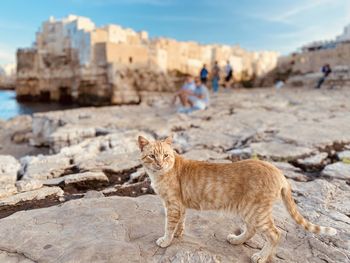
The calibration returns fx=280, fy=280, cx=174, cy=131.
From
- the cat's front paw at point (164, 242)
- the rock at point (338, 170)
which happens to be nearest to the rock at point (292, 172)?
the rock at point (338, 170)

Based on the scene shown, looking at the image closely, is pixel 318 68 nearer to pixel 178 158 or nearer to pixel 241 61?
pixel 241 61

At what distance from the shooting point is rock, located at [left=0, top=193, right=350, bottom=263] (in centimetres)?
199

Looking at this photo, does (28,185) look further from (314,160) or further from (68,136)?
(314,160)

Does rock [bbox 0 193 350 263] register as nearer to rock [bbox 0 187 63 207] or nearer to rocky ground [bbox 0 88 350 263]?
rocky ground [bbox 0 88 350 263]

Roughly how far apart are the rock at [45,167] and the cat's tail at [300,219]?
11.2 ft

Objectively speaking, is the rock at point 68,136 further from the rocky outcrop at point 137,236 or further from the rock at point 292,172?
the rock at point 292,172

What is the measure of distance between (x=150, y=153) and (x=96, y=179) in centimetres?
195

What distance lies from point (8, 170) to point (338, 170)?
16.1 feet

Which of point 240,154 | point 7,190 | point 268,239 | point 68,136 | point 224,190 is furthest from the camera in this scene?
point 68,136

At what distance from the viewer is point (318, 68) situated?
27812 mm

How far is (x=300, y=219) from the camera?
6.84 ft

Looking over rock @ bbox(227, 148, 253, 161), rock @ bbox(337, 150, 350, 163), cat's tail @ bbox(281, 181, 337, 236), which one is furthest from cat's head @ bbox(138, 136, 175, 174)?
rock @ bbox(337, 150, 350, 163)

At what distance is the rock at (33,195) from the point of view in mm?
3216

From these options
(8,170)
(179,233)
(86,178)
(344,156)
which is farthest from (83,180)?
(344,156)
